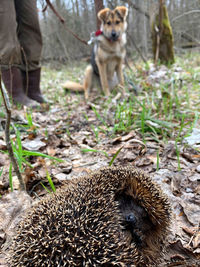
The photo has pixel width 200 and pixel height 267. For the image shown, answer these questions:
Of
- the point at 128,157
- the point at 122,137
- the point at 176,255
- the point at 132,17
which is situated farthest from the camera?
the point at 132,17

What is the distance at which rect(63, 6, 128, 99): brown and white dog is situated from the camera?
19.8ft

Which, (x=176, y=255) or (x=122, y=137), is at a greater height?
(x=122, y=137)

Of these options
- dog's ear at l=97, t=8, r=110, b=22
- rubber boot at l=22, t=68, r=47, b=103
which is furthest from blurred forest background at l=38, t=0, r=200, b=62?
rubber boot at l=22, t=68, r=47, b=103

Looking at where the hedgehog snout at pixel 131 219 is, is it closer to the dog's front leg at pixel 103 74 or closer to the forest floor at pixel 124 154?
the forest floor at pixel 124 154

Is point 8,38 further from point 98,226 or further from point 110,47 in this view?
point 98,226

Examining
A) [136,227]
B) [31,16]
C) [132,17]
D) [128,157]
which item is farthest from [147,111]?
[132,17]

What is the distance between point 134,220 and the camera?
1.80 m

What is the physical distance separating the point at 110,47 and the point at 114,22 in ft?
2.21

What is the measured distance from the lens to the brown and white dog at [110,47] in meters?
6.04

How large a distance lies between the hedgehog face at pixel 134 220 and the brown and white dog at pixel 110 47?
15.2 ft

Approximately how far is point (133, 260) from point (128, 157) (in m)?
1.60

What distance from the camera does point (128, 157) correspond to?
2957 millimetres

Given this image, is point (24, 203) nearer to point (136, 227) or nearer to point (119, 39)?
point (136, 227)

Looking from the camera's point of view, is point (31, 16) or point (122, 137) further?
point (31, 16)
